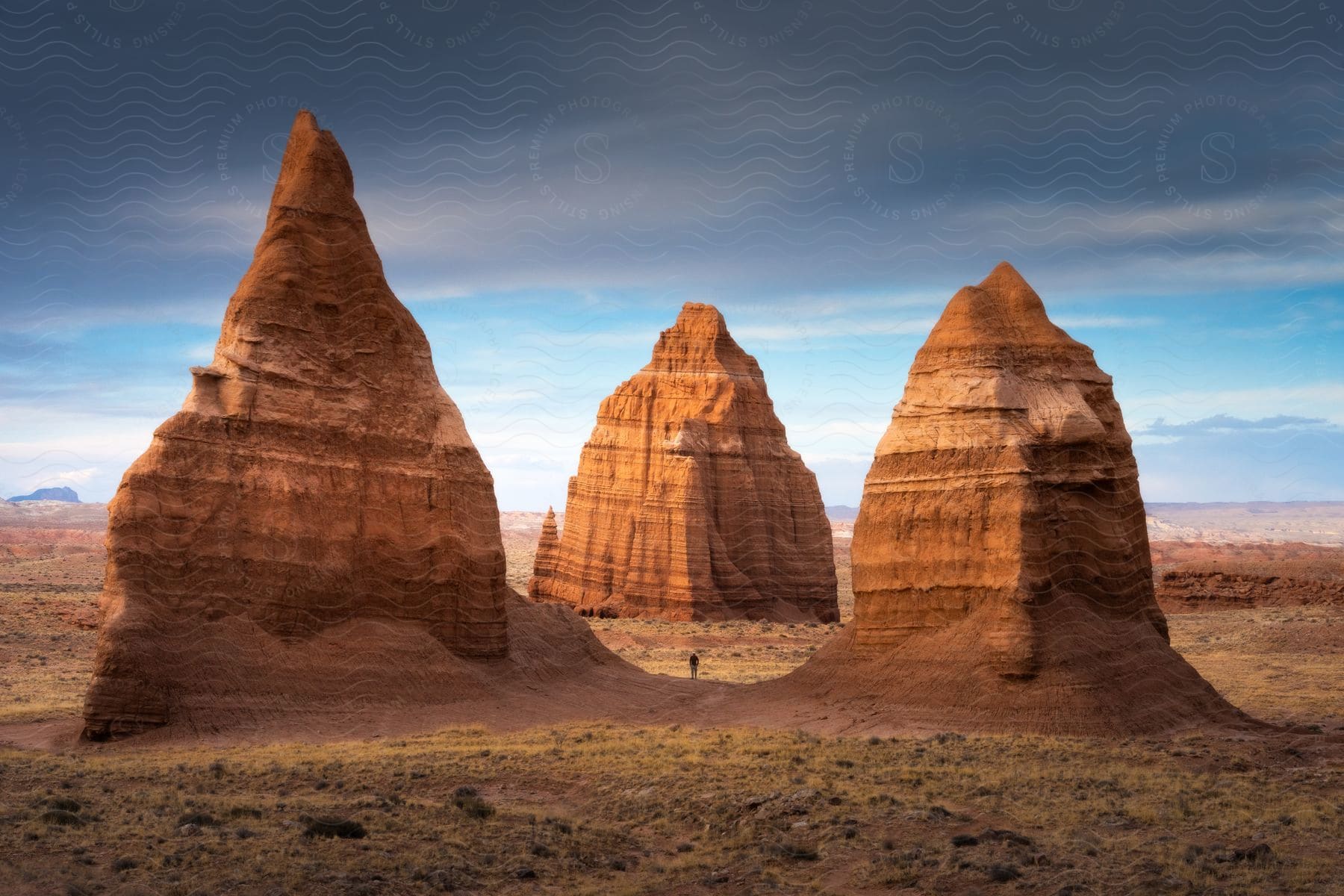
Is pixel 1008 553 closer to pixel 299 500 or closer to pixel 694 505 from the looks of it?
pixel 299 500

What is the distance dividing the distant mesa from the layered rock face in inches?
1.6

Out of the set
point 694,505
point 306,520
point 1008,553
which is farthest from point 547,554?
point 1008,553

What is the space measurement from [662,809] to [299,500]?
13973mm

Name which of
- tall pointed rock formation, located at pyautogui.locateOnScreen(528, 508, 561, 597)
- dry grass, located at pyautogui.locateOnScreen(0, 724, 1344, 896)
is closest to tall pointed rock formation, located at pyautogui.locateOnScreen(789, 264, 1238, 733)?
dry grass, located at pyautogui.locateOnScreen(0, 724, 1344, 896)

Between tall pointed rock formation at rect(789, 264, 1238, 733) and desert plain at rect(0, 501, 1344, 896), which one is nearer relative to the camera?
desert plain at rect(0, 501, 1344, 896)

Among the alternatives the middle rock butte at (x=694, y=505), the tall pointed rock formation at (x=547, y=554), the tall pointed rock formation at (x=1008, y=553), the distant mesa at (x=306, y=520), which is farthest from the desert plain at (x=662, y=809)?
the tall pointed rock formation at (x=547, y=554)

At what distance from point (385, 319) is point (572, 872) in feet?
65.1

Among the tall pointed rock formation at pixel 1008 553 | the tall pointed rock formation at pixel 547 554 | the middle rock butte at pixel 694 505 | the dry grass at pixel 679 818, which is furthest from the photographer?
the tall pointed rock formation at pixel 547 554

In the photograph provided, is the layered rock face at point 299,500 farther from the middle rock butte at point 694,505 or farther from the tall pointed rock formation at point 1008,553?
the middle rock butte at point 694,505

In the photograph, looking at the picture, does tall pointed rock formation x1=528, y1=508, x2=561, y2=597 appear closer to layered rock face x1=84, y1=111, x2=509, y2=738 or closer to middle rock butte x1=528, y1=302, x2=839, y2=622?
middle rock butte x1=528, y1=302, x2=839, y2=622

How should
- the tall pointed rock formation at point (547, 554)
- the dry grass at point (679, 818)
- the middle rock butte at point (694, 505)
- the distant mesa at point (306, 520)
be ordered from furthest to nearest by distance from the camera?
the tall pointed rock formation at point (547, 554)
the middle rock butte at point (694, 505)
the distant mesa at point (306, 520)
the dry grass at point (679, 818)

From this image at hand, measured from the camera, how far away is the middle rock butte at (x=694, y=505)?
2758 inches

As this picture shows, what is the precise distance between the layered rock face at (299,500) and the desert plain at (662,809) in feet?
7.25

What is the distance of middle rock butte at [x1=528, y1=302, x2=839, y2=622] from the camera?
230ft
